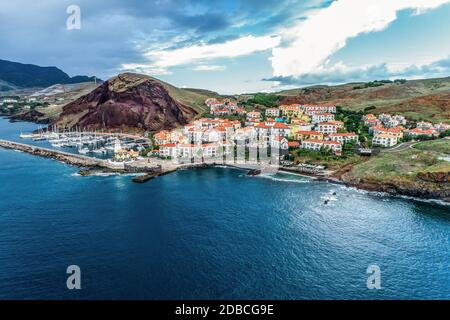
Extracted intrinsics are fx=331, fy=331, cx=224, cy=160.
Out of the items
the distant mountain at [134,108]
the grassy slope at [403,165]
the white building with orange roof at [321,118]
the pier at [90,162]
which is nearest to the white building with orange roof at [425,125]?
the white building with orange roof at [321,118]

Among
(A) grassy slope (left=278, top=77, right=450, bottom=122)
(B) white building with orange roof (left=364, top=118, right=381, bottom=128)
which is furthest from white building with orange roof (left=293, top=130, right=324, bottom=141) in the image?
(A) grassy slope (left=278, top=77, right=450, bottom=122)

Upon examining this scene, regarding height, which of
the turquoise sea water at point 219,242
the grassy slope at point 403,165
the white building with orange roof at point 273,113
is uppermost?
the white building with orange roof at point 273,113

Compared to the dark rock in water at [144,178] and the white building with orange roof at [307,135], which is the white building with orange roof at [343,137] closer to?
the white building with orange roof at [307,135]

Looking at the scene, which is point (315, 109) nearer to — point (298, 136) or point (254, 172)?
point (298, 136)

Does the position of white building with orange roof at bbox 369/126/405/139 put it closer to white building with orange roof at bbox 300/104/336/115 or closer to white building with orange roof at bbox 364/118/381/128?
white building with orange roof at bbox 364/118/381/128

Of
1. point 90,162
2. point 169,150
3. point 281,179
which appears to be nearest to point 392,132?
point 281,179

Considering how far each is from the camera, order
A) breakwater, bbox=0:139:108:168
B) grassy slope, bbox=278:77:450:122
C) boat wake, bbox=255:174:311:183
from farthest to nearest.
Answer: grassy slope, bbox=278:77:450:122 < breakwater, bbox=0:139:108:168 < boat wake, bbox=255:174:311:183

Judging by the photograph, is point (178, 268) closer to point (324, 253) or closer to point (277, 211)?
point (324, 253)
